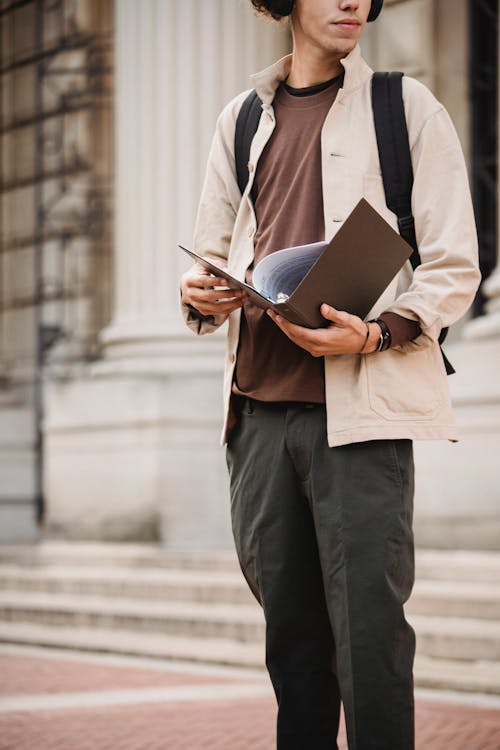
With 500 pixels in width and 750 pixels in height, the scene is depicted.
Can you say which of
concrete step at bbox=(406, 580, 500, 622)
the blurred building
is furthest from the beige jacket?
the blurred building

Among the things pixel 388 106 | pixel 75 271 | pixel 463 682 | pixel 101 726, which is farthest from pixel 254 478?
pixel 75 271

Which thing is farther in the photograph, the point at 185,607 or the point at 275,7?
the point at 185,607

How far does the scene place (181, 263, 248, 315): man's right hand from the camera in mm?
2895

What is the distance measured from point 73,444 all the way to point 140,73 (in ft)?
8.63

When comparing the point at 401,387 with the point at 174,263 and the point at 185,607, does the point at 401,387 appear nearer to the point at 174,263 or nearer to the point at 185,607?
Answer: the point at 185,607

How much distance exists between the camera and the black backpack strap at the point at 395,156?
2863mm

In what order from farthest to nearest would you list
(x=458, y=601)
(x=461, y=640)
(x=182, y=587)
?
(x=182, y=587)
(x=458, y=601)
(x=461, y=640)

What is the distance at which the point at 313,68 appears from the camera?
300 centimetres

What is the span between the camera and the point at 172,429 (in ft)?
29.2

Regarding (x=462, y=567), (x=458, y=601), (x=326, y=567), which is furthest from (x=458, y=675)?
(x=326, y=567)

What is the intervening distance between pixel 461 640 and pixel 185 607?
2.13m

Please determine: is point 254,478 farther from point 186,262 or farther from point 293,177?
point 186,262

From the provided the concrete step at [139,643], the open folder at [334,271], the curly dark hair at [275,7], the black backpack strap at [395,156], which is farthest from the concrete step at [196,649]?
the curly dark hair at [275,7]

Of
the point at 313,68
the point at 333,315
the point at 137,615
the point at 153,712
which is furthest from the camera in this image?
the point at 137,615
